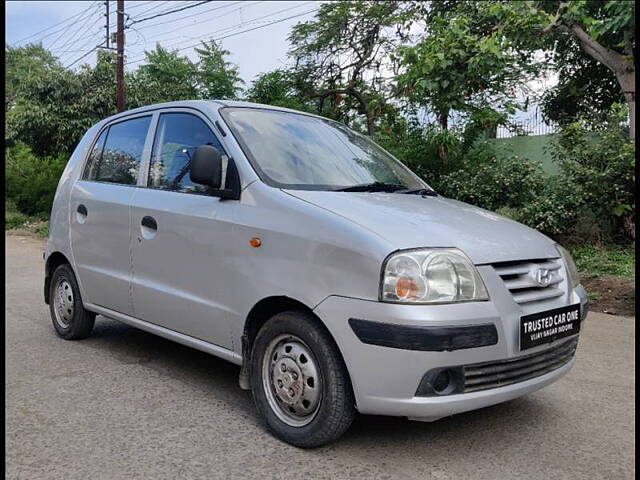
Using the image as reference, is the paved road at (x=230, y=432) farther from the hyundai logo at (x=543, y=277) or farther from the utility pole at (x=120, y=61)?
the utility pole at (x=120, y=61)

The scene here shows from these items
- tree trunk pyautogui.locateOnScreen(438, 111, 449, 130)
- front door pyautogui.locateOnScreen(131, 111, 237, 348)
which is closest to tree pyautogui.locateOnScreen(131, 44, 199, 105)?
tree trunk pyautogui.locateOnScreen(438, 111, 449, 130)

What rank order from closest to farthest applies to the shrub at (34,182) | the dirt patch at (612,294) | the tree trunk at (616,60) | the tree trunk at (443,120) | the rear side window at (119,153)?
the rear side window at (119,153) < the dirt patch at (612,294) < the tree trunk at (616,60) < the tree trunk at (443,120) < the shrub at (34,182)

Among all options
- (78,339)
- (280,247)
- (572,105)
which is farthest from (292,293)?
(572,105)

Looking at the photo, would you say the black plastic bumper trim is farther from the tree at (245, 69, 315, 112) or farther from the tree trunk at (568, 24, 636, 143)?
the tree at (245, 69, 315, 112)

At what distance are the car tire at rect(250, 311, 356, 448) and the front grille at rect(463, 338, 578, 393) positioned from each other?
0.56 metres

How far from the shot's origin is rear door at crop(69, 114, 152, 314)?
4230 mm

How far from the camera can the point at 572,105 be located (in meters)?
15.5

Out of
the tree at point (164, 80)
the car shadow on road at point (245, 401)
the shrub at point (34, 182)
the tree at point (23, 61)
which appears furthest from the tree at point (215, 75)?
the tree at point (23, 61)

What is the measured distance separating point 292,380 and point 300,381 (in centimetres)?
6

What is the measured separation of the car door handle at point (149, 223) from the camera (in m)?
3.90

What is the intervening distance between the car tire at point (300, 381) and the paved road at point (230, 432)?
0.40 ft

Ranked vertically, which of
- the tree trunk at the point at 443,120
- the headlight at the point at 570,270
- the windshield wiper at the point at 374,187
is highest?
the tree trunk at the point at 443,120

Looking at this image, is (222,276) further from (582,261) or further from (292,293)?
(582,261)

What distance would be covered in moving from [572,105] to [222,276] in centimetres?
1436
